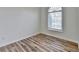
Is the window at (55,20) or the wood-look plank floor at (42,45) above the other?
the window at (55,20)

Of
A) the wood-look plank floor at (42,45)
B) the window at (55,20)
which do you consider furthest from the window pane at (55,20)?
the wood-look plank floor at (42,45)

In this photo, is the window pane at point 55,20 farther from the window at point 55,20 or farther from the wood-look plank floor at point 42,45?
the wood-look plank floor at point 42,45

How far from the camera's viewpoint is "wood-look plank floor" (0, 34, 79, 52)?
1.38m

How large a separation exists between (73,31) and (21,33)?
773 mm

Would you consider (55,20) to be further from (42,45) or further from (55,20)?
(42,45)

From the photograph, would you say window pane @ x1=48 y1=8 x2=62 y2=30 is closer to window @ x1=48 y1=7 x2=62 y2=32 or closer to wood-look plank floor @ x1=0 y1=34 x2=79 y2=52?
window @ x1=48 y1=7 x2=62 y2=32

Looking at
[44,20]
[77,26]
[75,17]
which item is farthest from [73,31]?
[44,20]

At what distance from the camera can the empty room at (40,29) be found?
1.39 meters

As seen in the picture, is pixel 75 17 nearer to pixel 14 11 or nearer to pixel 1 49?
pixel 14 11

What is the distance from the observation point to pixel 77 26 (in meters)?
1.43

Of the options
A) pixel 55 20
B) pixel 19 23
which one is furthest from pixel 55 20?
pixel 19 23

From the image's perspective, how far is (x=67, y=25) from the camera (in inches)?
58.0

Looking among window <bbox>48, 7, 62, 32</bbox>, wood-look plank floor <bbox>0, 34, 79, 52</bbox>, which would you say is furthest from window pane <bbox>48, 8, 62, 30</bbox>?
wood-look plank floor <bbox>0, 34, 79, 52</bbox>

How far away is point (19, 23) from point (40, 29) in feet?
1.08
